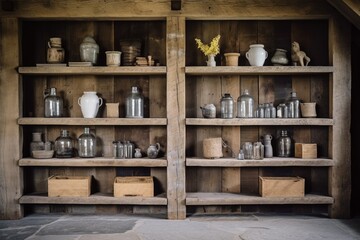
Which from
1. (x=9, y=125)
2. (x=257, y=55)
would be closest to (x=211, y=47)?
(x=257, y=55)

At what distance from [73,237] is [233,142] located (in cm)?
184

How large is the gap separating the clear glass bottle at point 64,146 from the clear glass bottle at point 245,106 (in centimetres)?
172

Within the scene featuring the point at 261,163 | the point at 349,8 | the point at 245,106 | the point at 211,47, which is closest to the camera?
the point at 349,8

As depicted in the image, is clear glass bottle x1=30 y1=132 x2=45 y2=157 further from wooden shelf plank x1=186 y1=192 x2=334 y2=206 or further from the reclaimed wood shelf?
wooden shelf plank x1=186 y1=192 x2=334 y2=206

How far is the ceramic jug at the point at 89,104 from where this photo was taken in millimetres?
4066

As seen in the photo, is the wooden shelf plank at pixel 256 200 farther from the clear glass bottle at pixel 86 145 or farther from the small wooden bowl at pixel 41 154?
the small wooden bowl at pixel 41 154

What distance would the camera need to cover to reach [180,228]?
3.60 metres

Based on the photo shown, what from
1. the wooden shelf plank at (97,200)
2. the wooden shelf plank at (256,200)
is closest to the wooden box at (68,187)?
the wooden shelf plank at (97,200)

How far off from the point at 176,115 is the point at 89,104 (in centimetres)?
87

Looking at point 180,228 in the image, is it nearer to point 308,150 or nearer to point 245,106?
point 245,106

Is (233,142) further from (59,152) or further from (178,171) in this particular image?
(59,152)

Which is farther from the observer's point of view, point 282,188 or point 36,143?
point 36,143

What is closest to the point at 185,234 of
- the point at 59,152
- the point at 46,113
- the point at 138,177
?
the point at 138,177

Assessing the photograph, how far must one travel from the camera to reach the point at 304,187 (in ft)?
13.1
